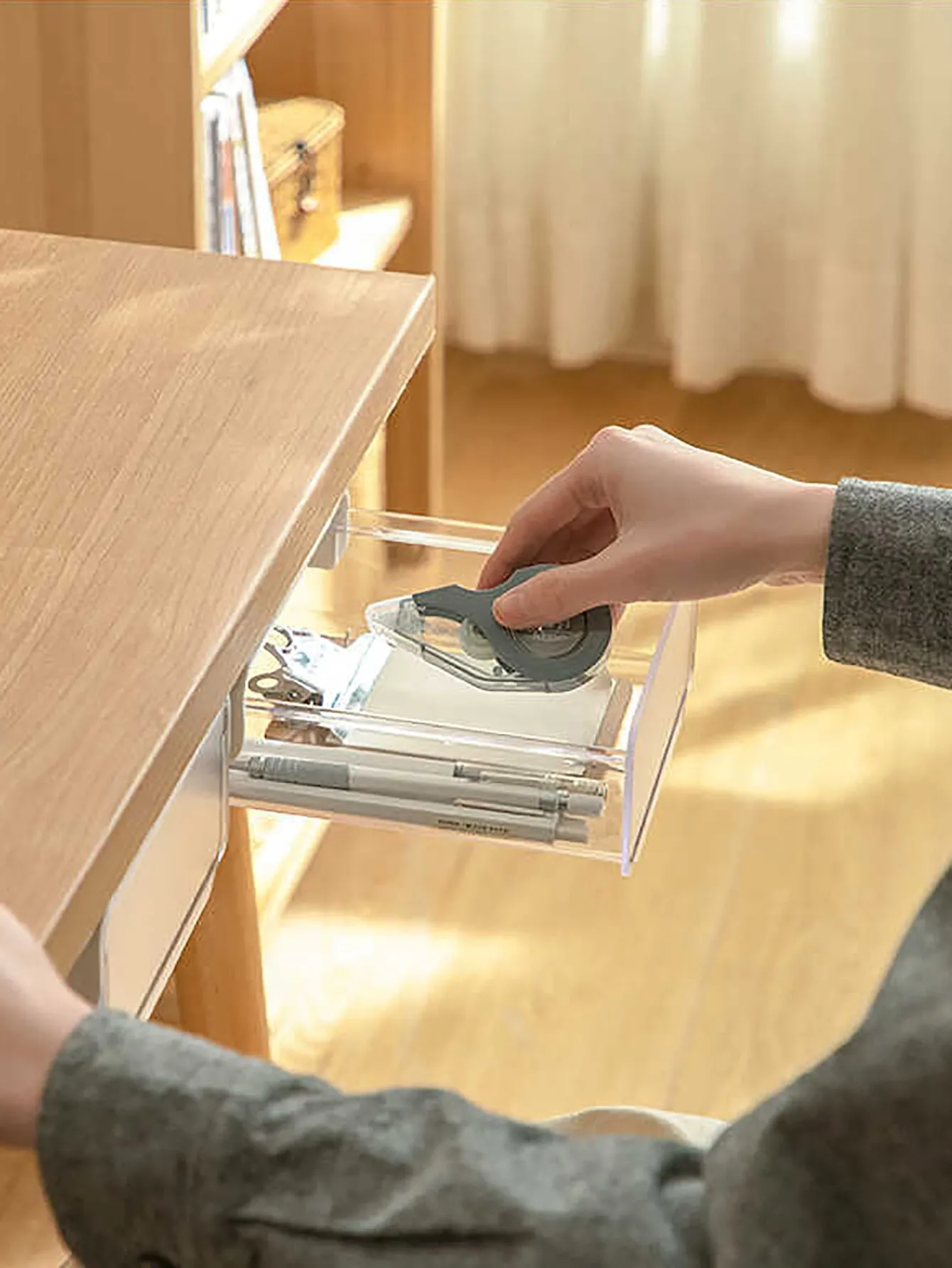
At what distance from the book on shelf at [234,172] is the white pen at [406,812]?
2.91ft

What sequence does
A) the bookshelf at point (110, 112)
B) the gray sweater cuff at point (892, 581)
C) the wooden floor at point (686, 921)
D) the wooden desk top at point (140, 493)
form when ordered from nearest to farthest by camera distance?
the wooden desk top at point (140, 493)
the gray sweater cuff at point (892, 581)
the bookshelf at point (110, 112)
the wooden floor at point (686, 921)

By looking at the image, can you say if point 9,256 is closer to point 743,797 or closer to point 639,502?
point 639,502

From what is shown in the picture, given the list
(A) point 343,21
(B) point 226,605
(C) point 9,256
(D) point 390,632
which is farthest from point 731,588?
(A) point 343,21

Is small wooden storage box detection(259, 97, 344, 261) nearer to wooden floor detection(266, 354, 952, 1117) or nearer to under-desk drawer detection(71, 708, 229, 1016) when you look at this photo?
wooden floor detection(266, 354, 952, 1117)

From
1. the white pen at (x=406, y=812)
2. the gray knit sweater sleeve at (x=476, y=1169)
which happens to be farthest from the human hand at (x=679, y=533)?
the gray knit sweater sleeve at (x=476, y=1169)

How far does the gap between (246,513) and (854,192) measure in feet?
5.96

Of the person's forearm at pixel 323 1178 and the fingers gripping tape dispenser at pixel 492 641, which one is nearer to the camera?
the person's forearm at pixel 323 1178

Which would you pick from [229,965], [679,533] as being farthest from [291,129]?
[679,533]

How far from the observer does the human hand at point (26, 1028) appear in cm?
64

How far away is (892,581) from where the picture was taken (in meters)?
0.92

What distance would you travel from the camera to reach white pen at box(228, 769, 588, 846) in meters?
0.93

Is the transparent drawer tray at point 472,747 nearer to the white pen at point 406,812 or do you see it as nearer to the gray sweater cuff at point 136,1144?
the white pen at point 406,812

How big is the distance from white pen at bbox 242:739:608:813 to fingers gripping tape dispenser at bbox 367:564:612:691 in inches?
2.1

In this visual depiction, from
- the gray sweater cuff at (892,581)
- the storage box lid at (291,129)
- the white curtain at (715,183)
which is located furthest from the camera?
the white curtain at (715,183)
